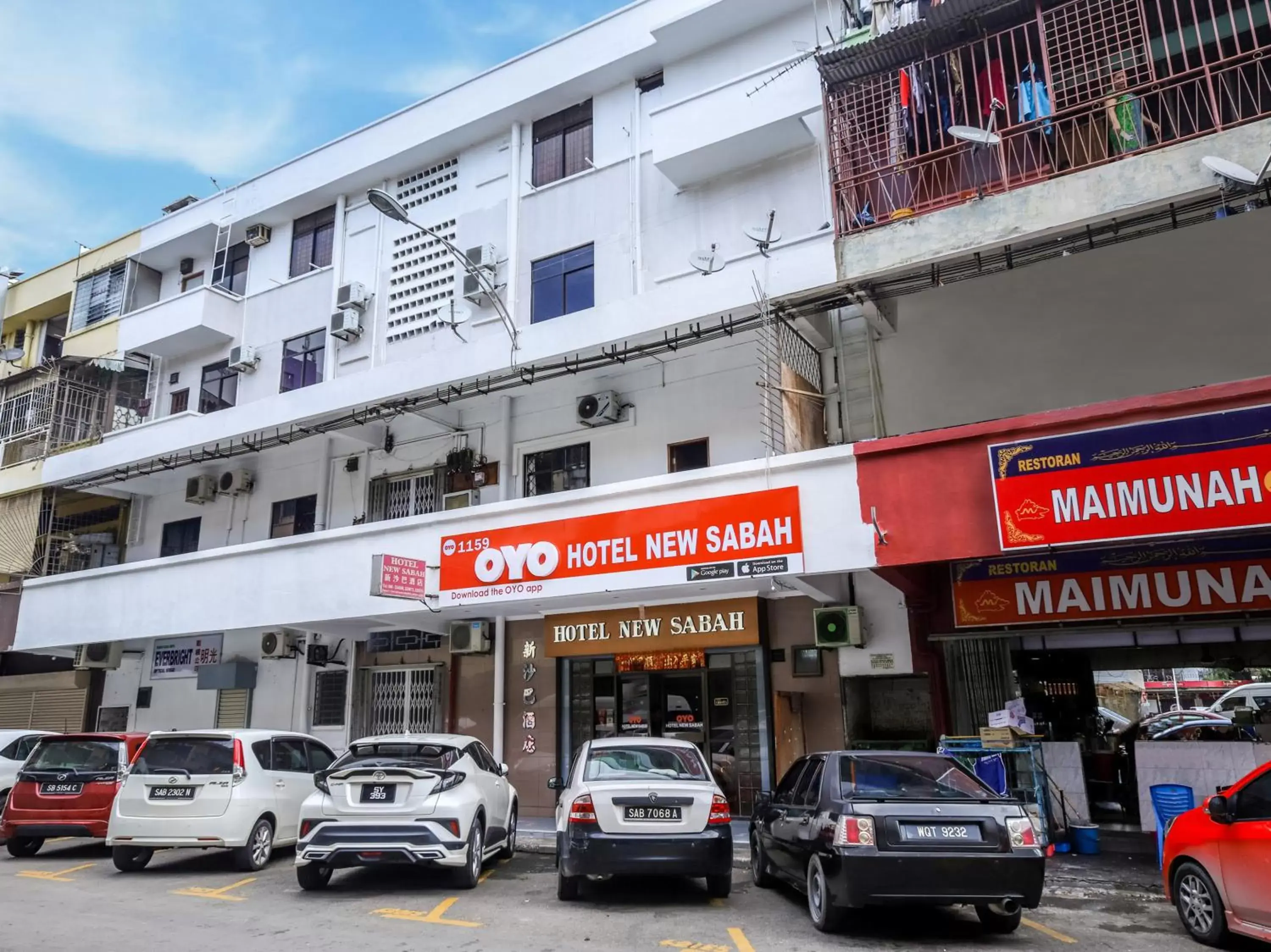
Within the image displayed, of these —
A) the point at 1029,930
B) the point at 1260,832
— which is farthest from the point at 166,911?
the point at 1260,832

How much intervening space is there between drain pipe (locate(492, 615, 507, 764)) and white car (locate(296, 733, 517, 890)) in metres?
6.13

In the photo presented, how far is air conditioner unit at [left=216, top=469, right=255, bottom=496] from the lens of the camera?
65.5 ft

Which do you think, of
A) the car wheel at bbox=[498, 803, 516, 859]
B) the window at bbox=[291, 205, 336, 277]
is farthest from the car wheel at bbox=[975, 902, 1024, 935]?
the window at bbox=[291, 205, 336, 277]

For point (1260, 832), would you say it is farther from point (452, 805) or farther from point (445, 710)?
point (445, 710)

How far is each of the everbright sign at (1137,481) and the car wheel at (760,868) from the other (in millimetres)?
4130

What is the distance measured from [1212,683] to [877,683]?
108 feet

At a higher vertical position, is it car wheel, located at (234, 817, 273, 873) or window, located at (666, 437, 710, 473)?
window, located at (666, 437, 710, 473)

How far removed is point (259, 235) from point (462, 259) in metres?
8.08

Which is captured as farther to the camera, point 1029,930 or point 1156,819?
point 1156,819

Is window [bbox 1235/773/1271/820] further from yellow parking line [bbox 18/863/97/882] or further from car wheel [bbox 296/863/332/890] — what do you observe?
yellow parking line [bbox 18/863/97/882]

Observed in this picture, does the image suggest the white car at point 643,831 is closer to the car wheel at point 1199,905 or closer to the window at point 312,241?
the car wheel at point 1199,905

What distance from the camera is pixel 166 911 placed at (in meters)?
8.20

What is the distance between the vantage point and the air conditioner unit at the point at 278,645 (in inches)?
700

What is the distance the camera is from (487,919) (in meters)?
7.80
